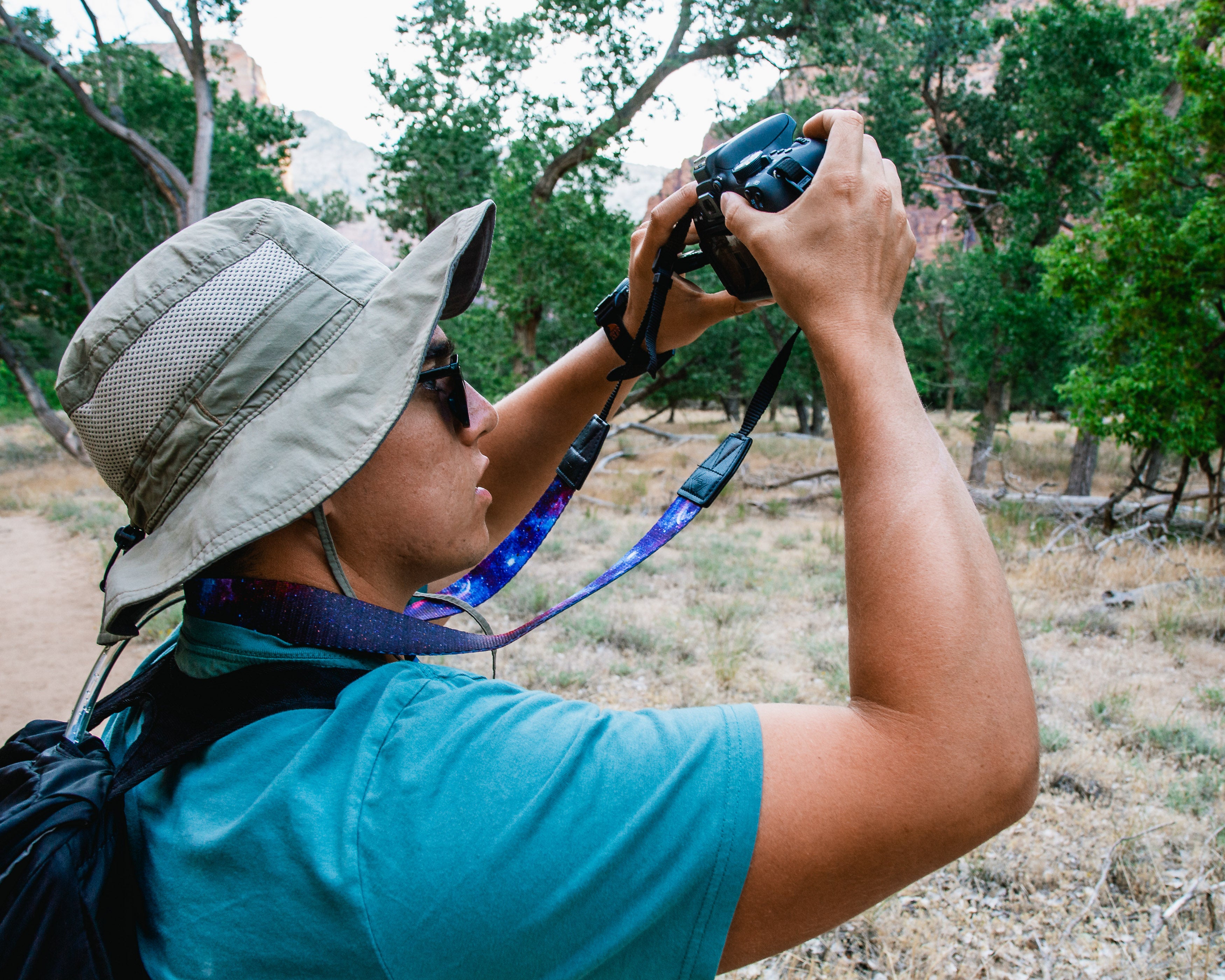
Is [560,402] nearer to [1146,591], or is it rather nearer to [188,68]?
[1146,591]

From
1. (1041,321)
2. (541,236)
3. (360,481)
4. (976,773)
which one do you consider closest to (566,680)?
(360,481)

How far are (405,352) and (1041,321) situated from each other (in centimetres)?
1379

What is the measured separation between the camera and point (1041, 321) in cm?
1240

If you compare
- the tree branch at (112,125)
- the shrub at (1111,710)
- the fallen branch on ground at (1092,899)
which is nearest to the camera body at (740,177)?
the fallen branch on ground at (1092,899)

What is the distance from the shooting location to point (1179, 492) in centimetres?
740

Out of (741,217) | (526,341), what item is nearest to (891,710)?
(741,217)

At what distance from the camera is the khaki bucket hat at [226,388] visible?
885 mm

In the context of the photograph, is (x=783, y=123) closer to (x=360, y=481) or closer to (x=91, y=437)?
(x=360, y=481)

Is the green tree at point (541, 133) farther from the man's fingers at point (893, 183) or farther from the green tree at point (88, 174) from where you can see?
the man's fingers at point (893, 183)

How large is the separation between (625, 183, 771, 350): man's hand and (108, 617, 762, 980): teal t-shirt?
84 centimetres

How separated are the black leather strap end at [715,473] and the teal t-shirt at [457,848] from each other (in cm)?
39

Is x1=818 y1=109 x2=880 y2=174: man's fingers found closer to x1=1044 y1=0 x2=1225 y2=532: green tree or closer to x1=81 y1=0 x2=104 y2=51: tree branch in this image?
x1=1044 y1=0 x2=1225 y2=532: green tree

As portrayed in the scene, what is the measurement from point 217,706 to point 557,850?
43cm

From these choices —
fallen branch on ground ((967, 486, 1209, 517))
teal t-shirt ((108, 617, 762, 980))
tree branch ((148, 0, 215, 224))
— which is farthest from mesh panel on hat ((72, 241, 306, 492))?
tree branch ((148, 0, 215, 224))
